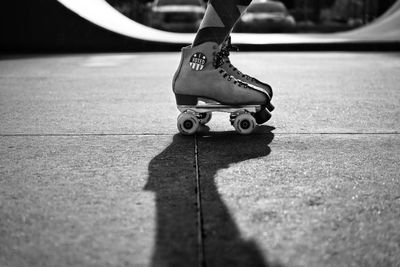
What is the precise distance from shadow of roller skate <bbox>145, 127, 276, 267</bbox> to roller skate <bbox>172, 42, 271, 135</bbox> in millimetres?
148

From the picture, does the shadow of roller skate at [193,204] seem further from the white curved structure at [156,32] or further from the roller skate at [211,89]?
the white curved structure at [156,32]

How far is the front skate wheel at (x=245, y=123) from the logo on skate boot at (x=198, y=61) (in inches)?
11.9

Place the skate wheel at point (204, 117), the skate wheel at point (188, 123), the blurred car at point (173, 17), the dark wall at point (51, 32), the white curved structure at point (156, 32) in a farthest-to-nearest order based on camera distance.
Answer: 1. the blurred car at point (173, 17)
2. the white curved structure at point (156, 32)
3. the dark wall at point (51, 32)
4. the skate wheel at point (204, 117)
5. the skate wheel at point (188, 123)

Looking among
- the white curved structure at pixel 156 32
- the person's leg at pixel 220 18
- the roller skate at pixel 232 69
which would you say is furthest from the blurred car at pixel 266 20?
the person's leg at pixel 220 18

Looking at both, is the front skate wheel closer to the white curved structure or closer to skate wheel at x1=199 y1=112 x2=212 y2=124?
skate wheel at x1=199 y1=112 x2=212 y2=124

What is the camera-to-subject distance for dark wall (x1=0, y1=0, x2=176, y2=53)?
9.40m

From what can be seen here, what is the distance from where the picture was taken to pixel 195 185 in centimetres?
213

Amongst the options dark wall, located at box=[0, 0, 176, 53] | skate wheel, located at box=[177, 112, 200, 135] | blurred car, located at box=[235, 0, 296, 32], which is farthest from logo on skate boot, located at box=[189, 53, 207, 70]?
blurred car, located at box=[235, 0, 296, 32]

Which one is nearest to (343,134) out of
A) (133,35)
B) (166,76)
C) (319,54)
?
(166,76)

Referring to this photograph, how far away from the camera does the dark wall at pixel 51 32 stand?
30.8 ft

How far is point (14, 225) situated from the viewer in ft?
5.73

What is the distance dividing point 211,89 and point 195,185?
1.04 meters

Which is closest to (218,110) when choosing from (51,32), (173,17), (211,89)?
(211,89)

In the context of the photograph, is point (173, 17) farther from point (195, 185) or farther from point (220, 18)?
point (195, 185)
